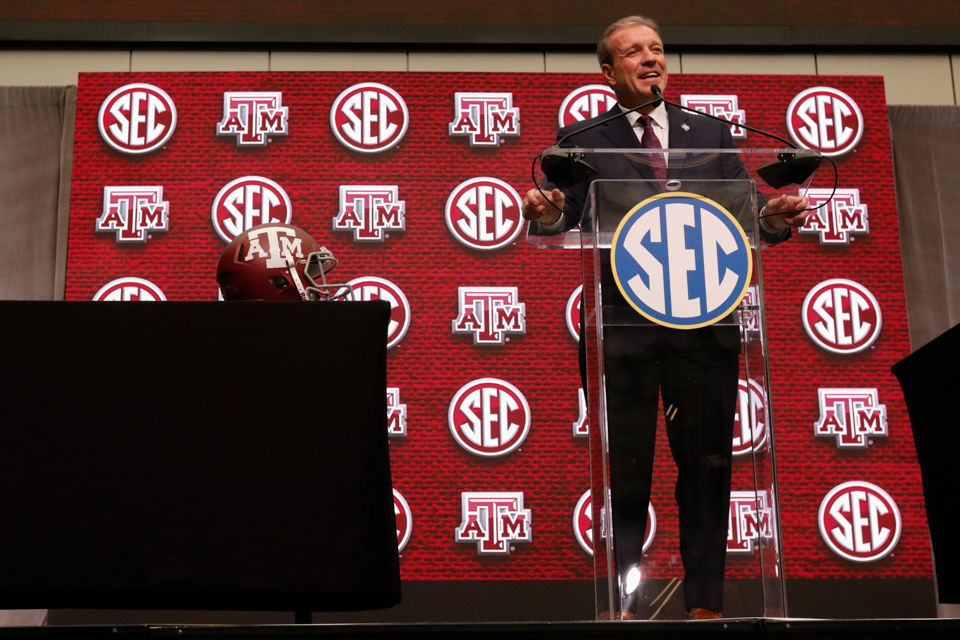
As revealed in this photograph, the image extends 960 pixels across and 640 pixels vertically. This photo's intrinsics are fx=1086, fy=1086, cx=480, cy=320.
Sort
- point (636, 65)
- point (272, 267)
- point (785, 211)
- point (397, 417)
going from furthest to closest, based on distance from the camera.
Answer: point (397, 417) < point (636, 65) < point (272, 267) < point (785, 211)

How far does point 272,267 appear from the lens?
8.07 feet

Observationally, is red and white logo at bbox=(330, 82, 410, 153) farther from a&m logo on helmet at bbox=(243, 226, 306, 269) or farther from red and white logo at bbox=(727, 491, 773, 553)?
red and white logo at bbox=(727, 491, 773, 553)

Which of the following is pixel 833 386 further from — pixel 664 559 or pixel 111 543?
pixel 111 543

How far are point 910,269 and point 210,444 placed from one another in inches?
150

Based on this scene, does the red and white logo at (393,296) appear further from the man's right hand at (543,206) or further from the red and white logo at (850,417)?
the man's right hand at (543,206)

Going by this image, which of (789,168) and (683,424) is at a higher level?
(789,168)

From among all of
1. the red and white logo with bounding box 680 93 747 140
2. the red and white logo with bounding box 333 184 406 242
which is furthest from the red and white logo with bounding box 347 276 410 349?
the red and white logo with bounding box 680 93 747 140

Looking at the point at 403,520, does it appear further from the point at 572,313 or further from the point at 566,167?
the point at 566,167

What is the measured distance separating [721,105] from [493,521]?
2018mm

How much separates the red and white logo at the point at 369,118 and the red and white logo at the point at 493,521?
1.54 m

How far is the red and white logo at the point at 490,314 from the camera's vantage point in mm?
4418

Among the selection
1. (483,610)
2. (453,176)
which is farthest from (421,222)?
(483,610)

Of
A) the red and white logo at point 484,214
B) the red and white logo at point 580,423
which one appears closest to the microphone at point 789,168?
the red and white logo at point 580,423

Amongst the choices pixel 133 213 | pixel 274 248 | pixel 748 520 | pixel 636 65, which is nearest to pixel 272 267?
pixel 274 248
